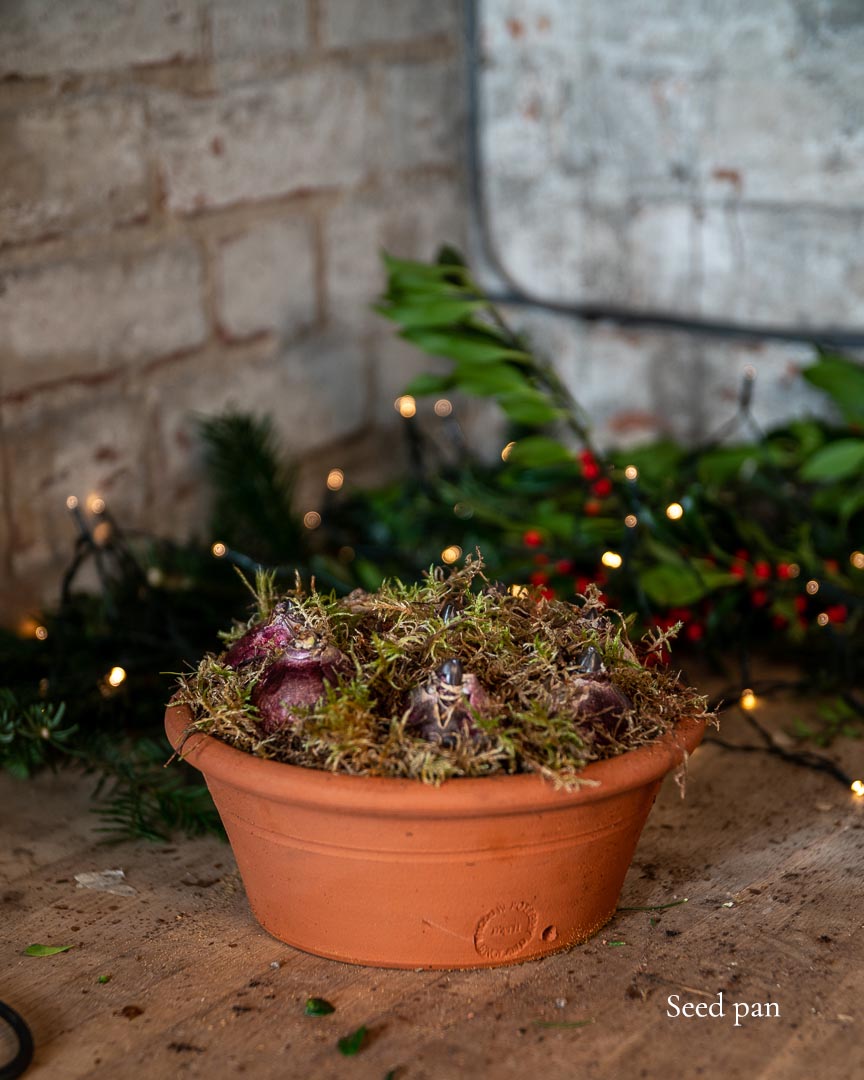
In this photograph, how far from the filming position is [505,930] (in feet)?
3.21

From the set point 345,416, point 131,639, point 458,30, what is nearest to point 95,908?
point 131,639

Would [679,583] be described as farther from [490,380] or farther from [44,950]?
[44,950]

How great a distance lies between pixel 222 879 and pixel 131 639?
415 millimetres

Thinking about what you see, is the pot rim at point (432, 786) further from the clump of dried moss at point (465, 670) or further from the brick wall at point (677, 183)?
the brick wall at point (677, 183)

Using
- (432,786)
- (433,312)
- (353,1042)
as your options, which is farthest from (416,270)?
(353,1042)

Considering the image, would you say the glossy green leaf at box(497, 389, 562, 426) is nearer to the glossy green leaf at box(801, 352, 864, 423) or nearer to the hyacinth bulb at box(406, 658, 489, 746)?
the glossy green leaf at box(801, 352, 864, 423)

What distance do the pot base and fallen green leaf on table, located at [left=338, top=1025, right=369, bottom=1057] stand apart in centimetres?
8

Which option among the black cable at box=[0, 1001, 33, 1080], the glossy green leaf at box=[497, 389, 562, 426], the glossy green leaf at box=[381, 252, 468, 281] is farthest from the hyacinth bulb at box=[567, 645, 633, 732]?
the glossy green leaf at box=[381, 252, 468, 281]

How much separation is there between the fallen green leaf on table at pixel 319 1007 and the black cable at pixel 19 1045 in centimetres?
19

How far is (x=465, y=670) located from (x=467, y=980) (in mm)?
234

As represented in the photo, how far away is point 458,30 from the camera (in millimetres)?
2100

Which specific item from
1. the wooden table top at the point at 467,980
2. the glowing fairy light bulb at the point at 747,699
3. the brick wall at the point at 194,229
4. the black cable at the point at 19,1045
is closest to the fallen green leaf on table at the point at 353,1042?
the wooden table top at the point at 467,980

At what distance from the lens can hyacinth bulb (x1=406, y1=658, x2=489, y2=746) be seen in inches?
36.5

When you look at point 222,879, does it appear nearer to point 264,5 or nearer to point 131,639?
point 131,639
